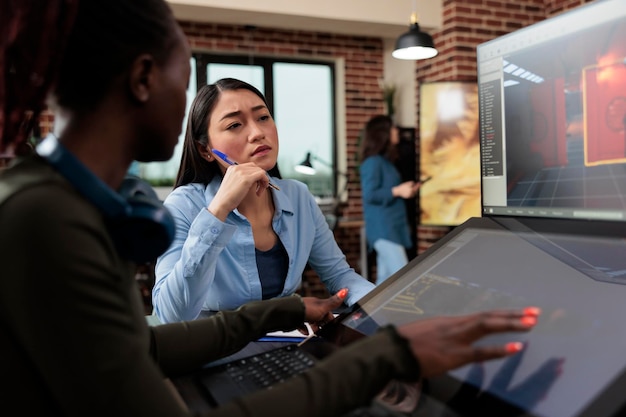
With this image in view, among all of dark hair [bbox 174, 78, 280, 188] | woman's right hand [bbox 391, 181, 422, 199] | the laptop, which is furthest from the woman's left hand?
woman's right hand [bbox 391, 181, 422, 199]

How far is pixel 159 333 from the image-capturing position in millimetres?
835

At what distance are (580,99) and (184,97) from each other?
0.58m

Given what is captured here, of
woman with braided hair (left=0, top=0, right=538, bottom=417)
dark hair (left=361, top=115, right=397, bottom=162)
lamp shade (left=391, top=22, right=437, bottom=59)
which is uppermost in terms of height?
lamp shade (left=391, top=22, right=437, bottom=59)

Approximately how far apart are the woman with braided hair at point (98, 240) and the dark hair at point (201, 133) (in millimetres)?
801

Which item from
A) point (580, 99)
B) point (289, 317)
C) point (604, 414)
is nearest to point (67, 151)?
point (289, 317)

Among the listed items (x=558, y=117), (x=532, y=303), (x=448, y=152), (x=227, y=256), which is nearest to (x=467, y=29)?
(x=448, y=152)

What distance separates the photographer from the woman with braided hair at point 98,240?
0.49 metres

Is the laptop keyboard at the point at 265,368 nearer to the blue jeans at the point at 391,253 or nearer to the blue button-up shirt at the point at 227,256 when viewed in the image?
the blue button-up shirt at the point at 227,256

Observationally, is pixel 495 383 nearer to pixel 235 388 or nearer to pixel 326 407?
pixel 326 407

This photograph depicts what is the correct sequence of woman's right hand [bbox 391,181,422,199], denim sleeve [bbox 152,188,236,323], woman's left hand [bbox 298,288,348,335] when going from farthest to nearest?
woman's right hand [bbox 391,181,422,199], denim sleeve [bbox 152,188,236,323], woman's left hand [bbox 298,288,348,335]

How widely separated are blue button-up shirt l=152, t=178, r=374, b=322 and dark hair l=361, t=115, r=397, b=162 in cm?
261

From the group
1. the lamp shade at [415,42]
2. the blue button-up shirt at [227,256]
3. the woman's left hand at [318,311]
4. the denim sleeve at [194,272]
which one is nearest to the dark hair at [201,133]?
the blue button-up shirt at [227,256]

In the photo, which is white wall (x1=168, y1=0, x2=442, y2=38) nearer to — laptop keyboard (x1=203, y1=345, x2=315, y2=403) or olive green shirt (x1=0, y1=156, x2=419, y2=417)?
laptop keyboard (x1=203, y1=345, x2=315, y2=403)

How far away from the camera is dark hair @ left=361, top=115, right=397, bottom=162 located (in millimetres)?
4109
